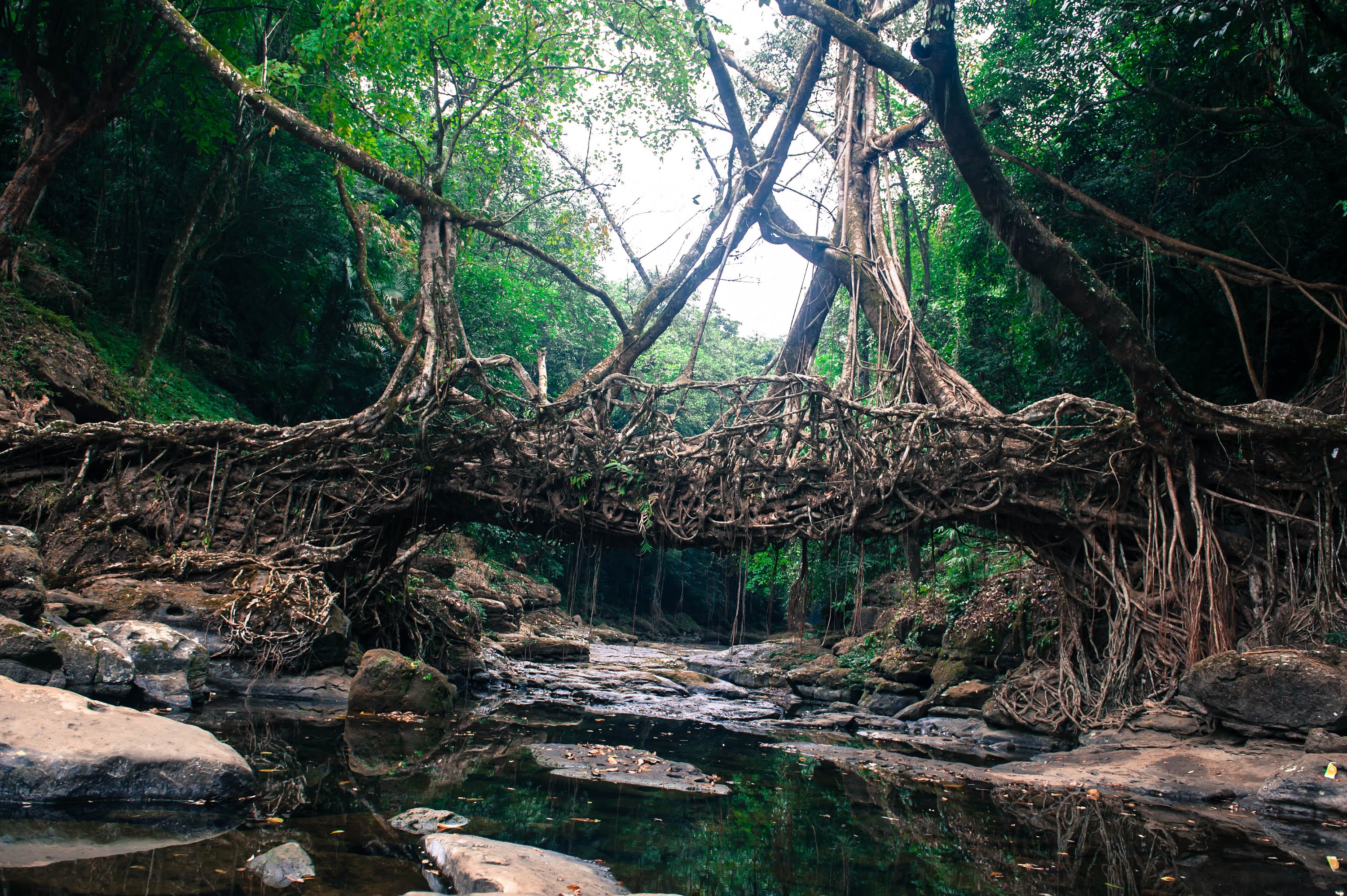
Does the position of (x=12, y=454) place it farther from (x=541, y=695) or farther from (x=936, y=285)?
(x=936, y=285)

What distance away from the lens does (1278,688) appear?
6.19 meters

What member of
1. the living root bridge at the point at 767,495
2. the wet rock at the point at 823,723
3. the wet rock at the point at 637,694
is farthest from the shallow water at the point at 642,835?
the wet rock at the point at 637,694

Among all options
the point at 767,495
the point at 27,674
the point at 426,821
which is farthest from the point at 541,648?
the point at 426,821

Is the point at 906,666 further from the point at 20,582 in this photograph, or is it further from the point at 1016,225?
the point at 20,582

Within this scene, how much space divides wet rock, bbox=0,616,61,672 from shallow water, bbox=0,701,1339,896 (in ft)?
3.67

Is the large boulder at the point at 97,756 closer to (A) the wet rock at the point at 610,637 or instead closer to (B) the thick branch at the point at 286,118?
(B) the thick branch at the point at 286,118

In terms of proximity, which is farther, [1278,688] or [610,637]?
[610,637]

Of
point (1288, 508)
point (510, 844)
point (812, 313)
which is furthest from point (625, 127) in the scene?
point (510, 844)

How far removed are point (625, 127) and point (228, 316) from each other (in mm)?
10181

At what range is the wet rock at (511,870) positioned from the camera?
9.21 ft

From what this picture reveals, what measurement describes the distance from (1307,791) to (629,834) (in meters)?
4.59

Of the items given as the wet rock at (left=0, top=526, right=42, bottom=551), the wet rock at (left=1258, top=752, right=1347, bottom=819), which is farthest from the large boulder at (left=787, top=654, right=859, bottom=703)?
the wet rock at (left=0, top=526, right=42, bottom=551)

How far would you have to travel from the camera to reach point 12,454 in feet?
26.3

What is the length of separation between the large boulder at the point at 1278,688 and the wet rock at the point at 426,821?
635 centimetres
